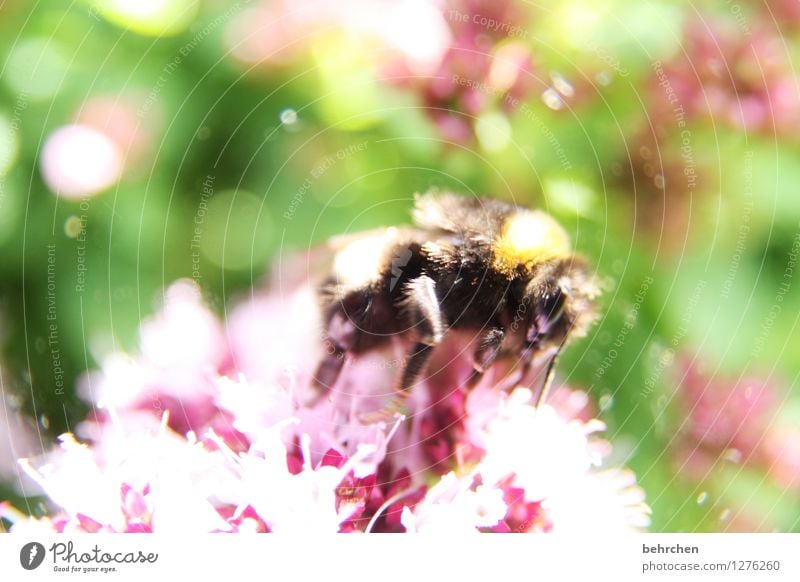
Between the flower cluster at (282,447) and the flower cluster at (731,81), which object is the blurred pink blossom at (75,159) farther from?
the flower cluster at (731,81)

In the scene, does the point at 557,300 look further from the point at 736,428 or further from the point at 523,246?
the point at 736,428

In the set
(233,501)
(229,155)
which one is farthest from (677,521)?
(229,155)

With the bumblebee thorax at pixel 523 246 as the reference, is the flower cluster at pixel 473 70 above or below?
above

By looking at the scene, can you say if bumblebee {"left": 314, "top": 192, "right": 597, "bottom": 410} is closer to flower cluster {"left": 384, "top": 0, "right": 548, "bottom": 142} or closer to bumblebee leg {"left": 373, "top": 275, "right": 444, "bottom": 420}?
bumblebee leg {"left": 373, "top": 275, "right": 444, "bottom": 420}

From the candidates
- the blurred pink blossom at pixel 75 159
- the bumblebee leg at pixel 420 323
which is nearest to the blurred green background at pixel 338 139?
the blurred pink blossom at pixel 75 159

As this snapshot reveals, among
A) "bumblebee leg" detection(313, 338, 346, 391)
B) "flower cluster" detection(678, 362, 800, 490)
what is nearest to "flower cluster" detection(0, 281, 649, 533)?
"bumblebee leg" detection(313, 338, 346, 391)

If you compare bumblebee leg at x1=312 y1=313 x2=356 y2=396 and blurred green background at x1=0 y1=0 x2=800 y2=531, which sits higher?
blurred green background at x1=0 y1=0 x2=800 y2=531
